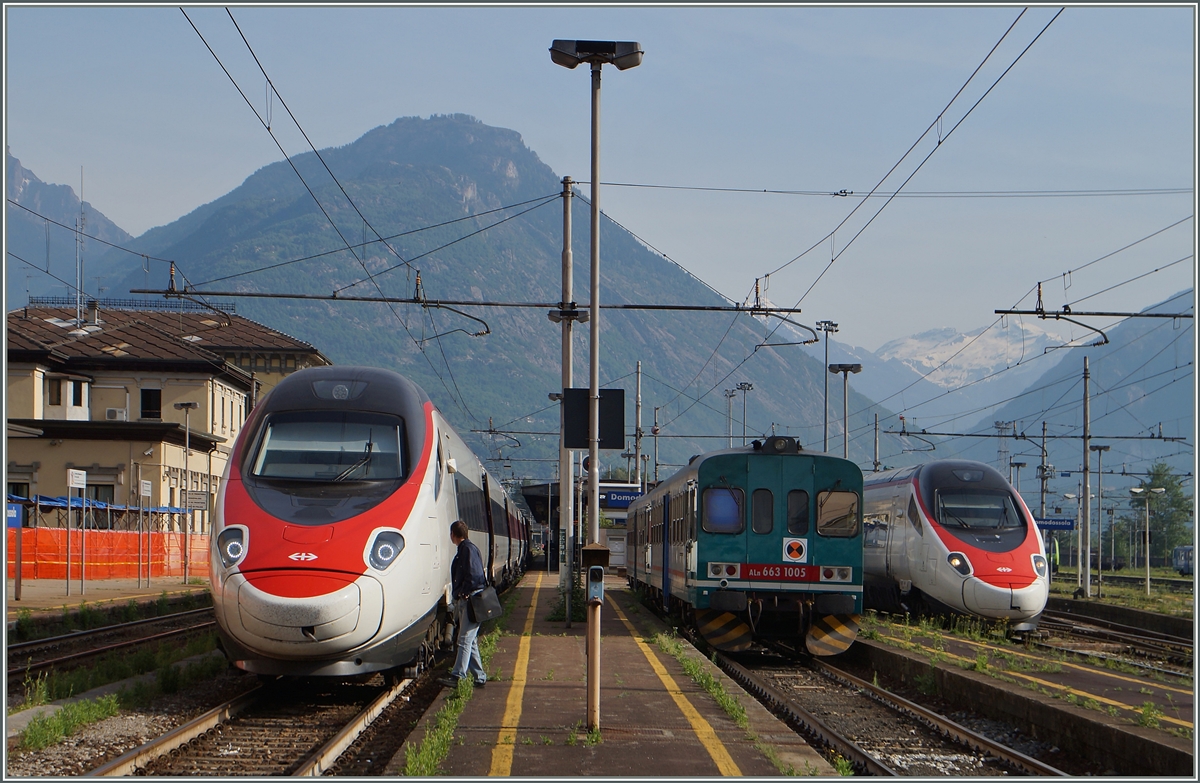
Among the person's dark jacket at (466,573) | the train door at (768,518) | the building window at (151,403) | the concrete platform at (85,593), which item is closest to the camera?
the person's dark jacket at (466,573)

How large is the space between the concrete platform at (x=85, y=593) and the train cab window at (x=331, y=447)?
450 inches

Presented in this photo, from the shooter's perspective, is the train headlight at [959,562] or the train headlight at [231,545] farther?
the train headlight at [959,562]

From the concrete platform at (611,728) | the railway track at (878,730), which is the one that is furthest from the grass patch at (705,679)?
the railway track at (878,730)

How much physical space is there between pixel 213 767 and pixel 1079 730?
747cm

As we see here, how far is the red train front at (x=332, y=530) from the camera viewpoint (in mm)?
11023

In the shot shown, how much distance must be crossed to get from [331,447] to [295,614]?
2174 millimetres

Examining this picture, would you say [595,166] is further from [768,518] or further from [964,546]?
[964,546]

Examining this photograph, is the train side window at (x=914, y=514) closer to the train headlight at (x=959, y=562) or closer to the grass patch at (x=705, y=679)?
the train headlight at (x=959, y=562)

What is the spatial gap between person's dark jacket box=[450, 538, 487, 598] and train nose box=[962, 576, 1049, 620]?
10719 mm

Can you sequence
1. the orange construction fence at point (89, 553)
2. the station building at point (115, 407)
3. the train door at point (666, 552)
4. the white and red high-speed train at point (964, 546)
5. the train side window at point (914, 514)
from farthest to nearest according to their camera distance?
the station building at point (115, 407), the orange construction fence at point (89, 553), the train door at point (666, 552), the train side window at point (914, 514), the white and red high-speed train at point (964, 546)

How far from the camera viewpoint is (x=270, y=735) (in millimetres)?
10539

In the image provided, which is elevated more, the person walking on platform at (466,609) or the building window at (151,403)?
the building window at (151,403)

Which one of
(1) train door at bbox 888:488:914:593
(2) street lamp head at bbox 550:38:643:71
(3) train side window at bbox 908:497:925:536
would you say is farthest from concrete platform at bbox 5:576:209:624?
(3) train side window at bbox 908:497:925:536

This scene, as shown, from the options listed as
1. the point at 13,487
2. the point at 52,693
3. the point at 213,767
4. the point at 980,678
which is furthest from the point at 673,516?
the point at 13,487
